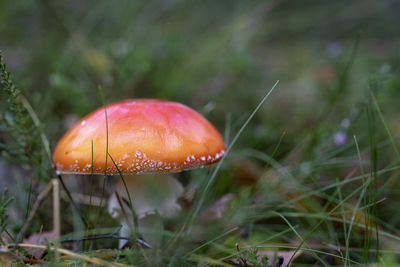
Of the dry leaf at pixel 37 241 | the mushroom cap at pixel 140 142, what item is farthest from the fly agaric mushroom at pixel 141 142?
the dry leaf at pixel 37 241

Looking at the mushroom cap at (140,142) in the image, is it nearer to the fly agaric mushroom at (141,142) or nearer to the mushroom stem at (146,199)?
the fly agaric mushroom at (141,142)

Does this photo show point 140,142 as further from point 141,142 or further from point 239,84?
point 239,84

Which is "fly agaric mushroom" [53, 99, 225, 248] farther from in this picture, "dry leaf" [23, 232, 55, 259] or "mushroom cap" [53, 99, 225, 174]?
"dry leaf" [23, 232, 55, 259]

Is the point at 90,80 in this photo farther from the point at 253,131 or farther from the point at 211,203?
the point at 211,203

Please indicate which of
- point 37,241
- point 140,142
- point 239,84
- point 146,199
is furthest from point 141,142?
point 239,84

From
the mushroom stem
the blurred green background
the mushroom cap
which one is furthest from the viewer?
the blurred green background

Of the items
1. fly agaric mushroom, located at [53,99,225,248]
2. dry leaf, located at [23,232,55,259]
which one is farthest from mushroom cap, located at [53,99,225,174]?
dry leaf, located at [23,232,55,259]

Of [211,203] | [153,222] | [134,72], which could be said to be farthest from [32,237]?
[134,72]
